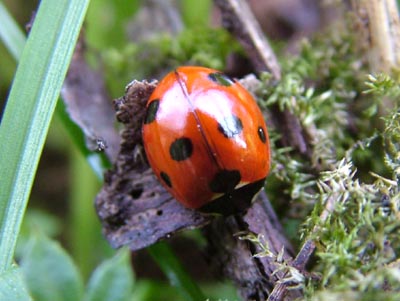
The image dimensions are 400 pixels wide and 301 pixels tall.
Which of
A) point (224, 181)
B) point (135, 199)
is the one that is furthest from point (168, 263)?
point (224, 181)

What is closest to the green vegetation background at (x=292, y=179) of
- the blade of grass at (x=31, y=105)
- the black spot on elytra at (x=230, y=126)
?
the blade of grass at (x=31, y=105)

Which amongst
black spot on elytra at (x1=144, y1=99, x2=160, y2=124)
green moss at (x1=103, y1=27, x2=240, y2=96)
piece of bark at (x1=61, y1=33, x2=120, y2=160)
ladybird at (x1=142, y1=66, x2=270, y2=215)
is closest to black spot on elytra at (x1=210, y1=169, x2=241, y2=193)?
ladybird at (x1=142, y1=66, x2=270, y2=215)

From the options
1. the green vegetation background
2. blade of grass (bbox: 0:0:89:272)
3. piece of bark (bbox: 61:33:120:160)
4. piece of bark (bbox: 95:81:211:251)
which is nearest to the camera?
the green vegetation background

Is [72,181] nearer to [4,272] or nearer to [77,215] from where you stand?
[77,215]

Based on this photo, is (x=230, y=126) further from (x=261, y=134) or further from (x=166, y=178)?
(x=166, y=178)

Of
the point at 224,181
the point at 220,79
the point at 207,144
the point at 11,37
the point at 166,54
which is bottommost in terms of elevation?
the point at 224,181

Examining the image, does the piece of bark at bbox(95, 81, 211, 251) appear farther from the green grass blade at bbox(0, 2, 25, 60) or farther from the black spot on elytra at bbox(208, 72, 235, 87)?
the green grass blade at bbox(0, 2, 25, 60)
